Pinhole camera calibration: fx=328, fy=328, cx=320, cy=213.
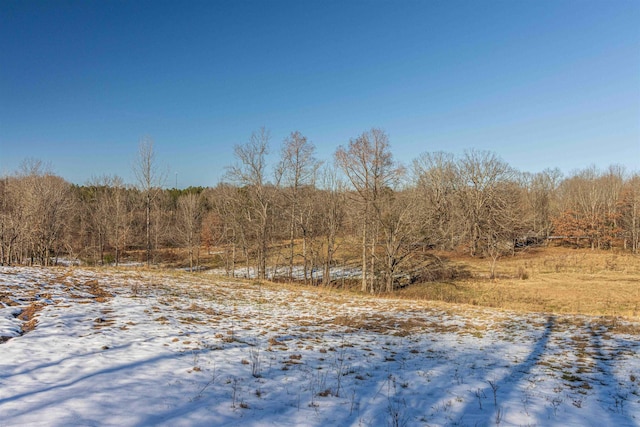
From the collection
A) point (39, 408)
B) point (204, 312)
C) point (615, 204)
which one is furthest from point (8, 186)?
point (615, 204)

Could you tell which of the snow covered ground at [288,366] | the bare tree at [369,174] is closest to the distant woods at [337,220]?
the bare tree at [369,174]

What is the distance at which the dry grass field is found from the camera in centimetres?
2212

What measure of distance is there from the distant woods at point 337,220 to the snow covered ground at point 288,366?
16181 millimetres

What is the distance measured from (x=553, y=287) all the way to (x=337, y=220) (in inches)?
776

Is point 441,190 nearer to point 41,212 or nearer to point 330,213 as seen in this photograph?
point 330,213

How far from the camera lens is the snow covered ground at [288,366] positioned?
5109 mm


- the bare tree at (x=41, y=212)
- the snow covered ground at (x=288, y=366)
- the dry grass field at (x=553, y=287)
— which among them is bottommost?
the dry grass field at (x=553, y=287)

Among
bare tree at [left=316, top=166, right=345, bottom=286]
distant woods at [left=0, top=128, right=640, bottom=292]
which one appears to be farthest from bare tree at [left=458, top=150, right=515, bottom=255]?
bare tree at [left=316, top=166, right=345, bottom=286]

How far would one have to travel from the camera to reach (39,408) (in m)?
4.50

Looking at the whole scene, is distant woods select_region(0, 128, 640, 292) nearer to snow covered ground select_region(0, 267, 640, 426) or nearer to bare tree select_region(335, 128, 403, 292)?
bare tree select_region(335, 128, 403, 292)

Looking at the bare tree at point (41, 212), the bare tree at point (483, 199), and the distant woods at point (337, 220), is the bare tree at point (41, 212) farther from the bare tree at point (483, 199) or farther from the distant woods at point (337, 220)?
the bare tree at point (483, 199)

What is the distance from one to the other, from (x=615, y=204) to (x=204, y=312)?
73.7 m

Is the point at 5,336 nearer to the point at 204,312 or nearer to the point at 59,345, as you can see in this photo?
the point at 59,345

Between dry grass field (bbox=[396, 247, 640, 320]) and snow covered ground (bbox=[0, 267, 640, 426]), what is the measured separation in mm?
10456
